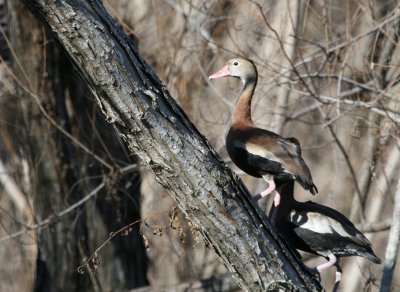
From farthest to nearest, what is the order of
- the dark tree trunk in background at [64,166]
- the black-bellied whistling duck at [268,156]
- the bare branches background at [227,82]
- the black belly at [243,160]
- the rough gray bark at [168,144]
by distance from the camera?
1. the dark tree trunk in background at [64,166]
2. the bare branches background at [227,82]
3. the black belly at [243,160]
4. the black-bellied whistling duck at [268,156]
5. the rough gray bark at [168,144]

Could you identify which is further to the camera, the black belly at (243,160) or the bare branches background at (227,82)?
the bare branches background at (227,82)

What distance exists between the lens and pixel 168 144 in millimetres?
3621

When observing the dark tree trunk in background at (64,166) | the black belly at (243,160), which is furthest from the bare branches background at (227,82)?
the black belly at (243,160)

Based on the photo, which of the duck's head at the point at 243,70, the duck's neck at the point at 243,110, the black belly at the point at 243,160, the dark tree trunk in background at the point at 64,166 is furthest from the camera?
the dark tree trunk in background at the point at 64,166

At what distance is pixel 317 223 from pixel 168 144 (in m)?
1.84

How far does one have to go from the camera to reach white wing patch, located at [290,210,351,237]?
16.7 ft

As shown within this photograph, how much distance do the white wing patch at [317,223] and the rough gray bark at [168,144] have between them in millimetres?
1029

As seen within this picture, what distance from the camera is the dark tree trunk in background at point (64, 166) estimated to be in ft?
25.8

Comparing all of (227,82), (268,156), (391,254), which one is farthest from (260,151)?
(227,82)

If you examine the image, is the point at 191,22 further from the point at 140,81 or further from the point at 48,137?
the point at 140,81

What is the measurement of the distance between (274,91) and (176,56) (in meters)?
1.04

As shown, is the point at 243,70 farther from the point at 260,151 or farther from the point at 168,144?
the point at 168,144

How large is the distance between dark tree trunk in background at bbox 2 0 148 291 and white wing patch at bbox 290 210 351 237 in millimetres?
2973

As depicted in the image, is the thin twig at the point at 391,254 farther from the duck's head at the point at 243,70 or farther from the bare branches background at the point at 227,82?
the bare branches background at the point at 227,82
